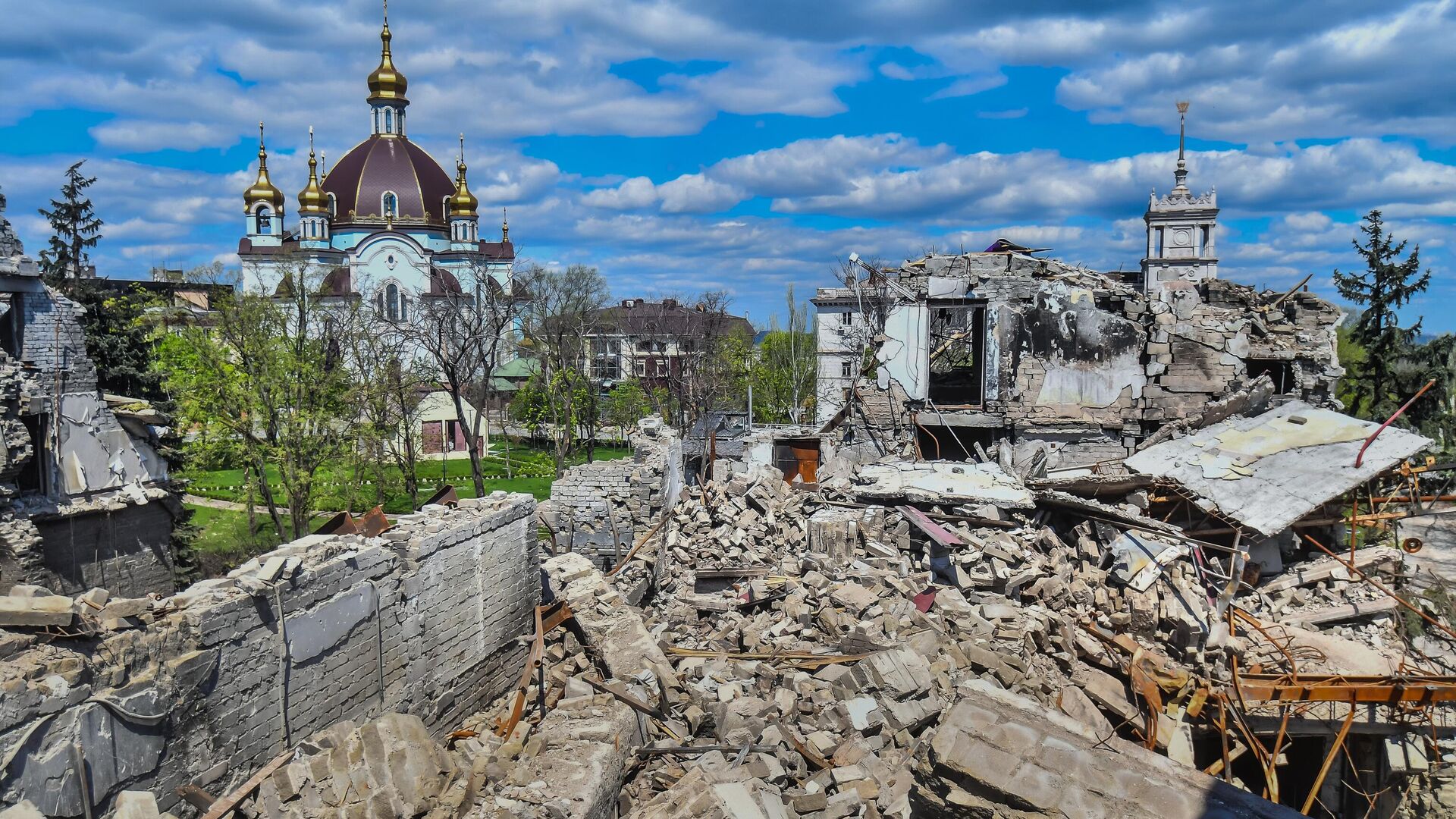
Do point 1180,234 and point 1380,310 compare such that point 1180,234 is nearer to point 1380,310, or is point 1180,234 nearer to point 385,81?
point 1380,310

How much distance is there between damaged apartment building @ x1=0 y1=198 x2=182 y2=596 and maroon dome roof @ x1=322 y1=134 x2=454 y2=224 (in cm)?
3667

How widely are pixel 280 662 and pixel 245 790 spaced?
2.88 ft

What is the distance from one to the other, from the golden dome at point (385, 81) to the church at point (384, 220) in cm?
4

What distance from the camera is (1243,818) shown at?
18.0 ft

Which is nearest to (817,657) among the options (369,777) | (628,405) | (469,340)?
(369,777)

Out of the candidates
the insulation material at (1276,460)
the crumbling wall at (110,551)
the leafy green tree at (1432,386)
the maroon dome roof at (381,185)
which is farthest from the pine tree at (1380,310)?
the maroon dome roof at (381,185)

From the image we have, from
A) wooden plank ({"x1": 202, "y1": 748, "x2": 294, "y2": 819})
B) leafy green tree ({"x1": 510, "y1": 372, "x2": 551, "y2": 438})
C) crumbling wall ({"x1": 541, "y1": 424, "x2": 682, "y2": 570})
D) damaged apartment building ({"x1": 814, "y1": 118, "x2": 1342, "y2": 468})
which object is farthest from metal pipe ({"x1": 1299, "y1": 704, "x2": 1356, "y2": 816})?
leafy green tree ({"x1": 510, "y1": 372, "x2": 551, "y2": 438})

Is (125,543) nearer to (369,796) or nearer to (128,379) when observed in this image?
(128,379)

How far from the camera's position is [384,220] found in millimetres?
49000

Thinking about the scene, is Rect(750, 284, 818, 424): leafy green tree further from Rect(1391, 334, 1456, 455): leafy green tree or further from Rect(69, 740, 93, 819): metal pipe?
Rect(69, 740, 93, 819): metal pipe

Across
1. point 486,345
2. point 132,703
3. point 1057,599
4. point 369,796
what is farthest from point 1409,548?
point 486,345

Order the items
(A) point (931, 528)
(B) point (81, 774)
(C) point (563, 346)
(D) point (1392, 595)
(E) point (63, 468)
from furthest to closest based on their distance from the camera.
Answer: (C) point (563, 346) < (E) point (63, 468) < (A) point (931, 528) < (D) point (1392, 595) < (B) point (81, 774)

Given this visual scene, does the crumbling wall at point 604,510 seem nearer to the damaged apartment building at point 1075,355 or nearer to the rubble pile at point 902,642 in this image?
the rubble pile at point 902,642

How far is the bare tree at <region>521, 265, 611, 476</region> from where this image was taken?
106ft
